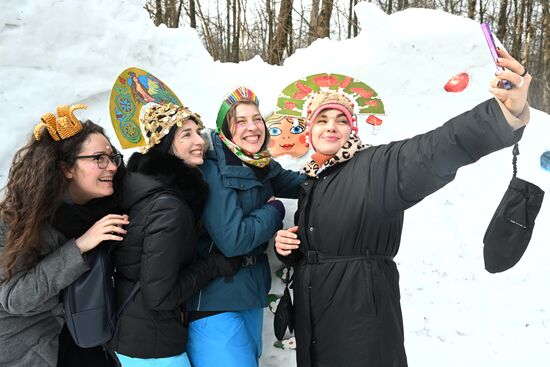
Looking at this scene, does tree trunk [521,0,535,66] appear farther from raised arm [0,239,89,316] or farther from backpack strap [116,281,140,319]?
raised arm [0,239,89,316]

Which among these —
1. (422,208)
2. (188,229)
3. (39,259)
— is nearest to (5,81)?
(39,259)

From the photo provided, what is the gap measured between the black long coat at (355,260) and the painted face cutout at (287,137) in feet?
9.16

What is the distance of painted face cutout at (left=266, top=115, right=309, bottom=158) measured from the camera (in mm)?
4789

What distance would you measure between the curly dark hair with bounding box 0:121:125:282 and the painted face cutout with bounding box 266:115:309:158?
2.97m

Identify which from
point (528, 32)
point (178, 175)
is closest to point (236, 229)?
point (178, 175)

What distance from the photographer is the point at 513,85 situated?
1339 millimetres

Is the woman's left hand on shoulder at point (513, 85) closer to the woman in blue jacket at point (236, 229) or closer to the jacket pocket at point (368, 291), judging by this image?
the jacket pocket at point (368, 291)

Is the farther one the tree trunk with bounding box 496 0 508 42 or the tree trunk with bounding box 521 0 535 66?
the tree trunk with bounding box 496 0 508 42

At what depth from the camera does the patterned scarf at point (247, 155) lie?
2236mm

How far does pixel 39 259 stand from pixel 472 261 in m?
4.42

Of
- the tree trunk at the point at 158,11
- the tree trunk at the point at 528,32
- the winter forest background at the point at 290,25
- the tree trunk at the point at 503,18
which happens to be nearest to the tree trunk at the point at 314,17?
the winter forest background at the point at 290,25

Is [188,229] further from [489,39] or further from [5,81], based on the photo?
[5,81]

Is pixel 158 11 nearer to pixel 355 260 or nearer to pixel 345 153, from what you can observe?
pixel 345 153

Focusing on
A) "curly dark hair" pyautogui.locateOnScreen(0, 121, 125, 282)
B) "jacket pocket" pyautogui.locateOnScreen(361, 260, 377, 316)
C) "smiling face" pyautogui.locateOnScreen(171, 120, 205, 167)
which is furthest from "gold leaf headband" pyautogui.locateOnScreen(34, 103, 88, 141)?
"jacket pocket" pyautogui.locateOnScreen(361, 260, 377, 316)
